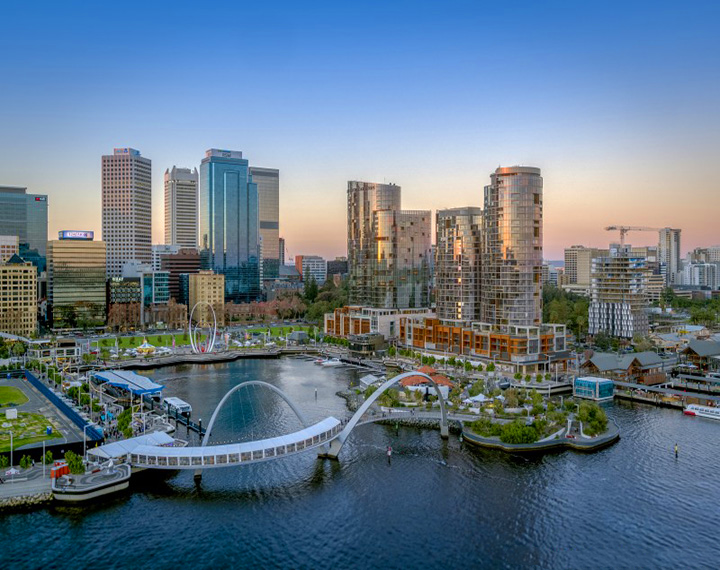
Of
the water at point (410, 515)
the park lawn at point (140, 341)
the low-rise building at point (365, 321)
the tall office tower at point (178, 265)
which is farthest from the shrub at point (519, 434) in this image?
the tall office tower at point (178, 265)

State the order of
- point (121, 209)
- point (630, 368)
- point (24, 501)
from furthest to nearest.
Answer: point (121, 209)
point (630, 368)
point (24, 501)

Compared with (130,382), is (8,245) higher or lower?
higher

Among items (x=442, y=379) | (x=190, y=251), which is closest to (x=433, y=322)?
(x=442, y=379)

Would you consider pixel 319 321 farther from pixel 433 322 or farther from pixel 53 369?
pixel 53 369

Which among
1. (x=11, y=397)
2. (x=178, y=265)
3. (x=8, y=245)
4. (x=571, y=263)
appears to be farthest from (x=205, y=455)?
(x=571, y=263)

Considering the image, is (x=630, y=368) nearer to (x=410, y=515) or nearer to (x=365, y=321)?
(x=365, y=321)
